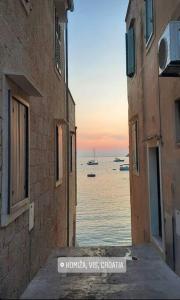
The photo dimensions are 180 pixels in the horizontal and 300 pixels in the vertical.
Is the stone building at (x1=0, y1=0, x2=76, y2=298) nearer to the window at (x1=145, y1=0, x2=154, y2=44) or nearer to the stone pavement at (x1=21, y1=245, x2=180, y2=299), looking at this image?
the stone pavement at (x1=21, y1=245, x2=180, y2=299)

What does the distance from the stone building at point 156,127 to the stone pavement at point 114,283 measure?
1.63 ft

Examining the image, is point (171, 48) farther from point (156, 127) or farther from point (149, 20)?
point (149, 20)

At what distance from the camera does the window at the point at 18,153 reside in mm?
3861

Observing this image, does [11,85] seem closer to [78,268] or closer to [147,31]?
[78,268]

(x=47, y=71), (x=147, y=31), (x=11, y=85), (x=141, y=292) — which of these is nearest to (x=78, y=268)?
(x=141, y=292)

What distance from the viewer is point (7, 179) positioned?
3.52 m

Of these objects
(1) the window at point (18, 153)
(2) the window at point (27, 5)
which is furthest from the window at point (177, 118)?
(2) the window at point (27, 5)

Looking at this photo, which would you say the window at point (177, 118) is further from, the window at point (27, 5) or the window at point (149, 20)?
the window at point (27, 5)

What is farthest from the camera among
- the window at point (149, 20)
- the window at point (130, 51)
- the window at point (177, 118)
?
the window at point (130, 51)

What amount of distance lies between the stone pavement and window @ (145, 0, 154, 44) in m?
4.45

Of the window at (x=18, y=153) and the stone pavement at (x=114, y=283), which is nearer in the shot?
the stone pavement at (x=114, y=283)

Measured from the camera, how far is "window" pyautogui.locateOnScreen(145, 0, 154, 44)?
6.91m

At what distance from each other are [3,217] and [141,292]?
1579 mm

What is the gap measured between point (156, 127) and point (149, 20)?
244 centimetres
